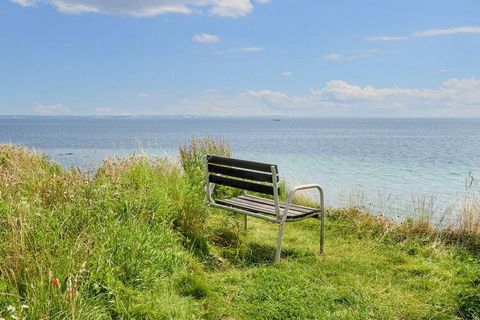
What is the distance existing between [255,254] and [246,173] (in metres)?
1.02

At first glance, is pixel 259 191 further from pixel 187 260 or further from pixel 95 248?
pixel 95 248

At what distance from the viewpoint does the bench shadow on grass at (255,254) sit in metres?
5.63

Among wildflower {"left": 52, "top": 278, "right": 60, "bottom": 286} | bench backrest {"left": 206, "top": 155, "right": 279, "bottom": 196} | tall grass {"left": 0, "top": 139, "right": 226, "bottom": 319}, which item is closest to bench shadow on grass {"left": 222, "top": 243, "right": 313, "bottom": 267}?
tall grass {"left": 0, "top": 139, "right": 226, "bottom": 319}

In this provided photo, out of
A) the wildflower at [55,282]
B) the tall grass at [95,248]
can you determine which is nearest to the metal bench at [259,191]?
the tall grass at [95,248]

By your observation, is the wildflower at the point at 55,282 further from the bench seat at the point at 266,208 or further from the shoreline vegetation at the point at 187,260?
the bench seat at the point at 266,208

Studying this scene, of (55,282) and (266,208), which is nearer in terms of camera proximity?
(55,282)

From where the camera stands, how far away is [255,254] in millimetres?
5980

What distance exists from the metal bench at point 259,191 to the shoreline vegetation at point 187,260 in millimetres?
371

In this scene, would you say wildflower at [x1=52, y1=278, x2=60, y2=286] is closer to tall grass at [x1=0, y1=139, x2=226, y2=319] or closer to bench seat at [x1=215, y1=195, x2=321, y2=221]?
tall grass at [x1=0, y1=139, x2=226, y2=319]

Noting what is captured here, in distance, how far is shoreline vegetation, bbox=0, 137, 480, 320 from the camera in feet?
11.2

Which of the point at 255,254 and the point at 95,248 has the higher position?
the point at 95,248

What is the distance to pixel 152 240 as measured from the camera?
4.57 meters

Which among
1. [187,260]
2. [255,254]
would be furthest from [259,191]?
[187,260]

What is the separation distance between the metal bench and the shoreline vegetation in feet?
1.22
